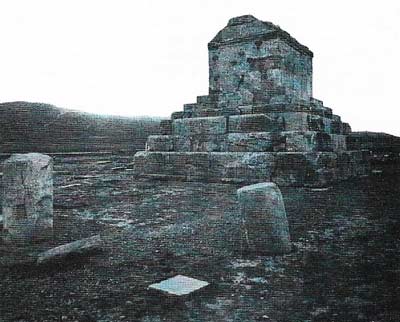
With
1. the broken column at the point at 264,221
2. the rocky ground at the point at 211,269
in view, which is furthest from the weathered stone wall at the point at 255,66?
the broken column at the point at 264,221

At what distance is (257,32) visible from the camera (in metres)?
6.82

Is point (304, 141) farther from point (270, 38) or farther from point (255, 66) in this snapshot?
point (270, 38)

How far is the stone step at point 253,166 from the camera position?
5.56 meters

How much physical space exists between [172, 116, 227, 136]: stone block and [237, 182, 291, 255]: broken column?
3.62 m

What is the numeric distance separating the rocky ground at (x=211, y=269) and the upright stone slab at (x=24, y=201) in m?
0.21

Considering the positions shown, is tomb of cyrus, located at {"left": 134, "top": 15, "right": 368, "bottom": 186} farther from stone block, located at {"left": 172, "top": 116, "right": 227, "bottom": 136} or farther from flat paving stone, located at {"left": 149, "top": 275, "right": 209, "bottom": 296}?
flat paving stone, located at {"left": 149, "top": 275, "right": 209, "bottom": 296}

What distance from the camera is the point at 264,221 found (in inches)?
115

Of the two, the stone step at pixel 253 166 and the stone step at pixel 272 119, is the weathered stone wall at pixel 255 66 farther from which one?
the stone step at pixel 253 166

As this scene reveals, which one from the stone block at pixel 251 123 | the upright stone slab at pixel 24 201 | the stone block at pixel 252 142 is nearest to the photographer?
the upright stone slab at pixel 24 201

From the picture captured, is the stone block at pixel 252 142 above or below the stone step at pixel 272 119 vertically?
below

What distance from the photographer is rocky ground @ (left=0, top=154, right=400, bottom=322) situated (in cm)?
195

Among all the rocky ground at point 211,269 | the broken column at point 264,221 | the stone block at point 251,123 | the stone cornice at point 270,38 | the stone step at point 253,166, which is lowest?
the rocky ground at point 211,269

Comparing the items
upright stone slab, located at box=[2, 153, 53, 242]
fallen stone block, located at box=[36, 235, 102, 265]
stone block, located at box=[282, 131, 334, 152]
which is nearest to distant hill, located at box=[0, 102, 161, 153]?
stone block, located at box=[282, 131, 334, 152]

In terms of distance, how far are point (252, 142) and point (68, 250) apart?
3996 mm
